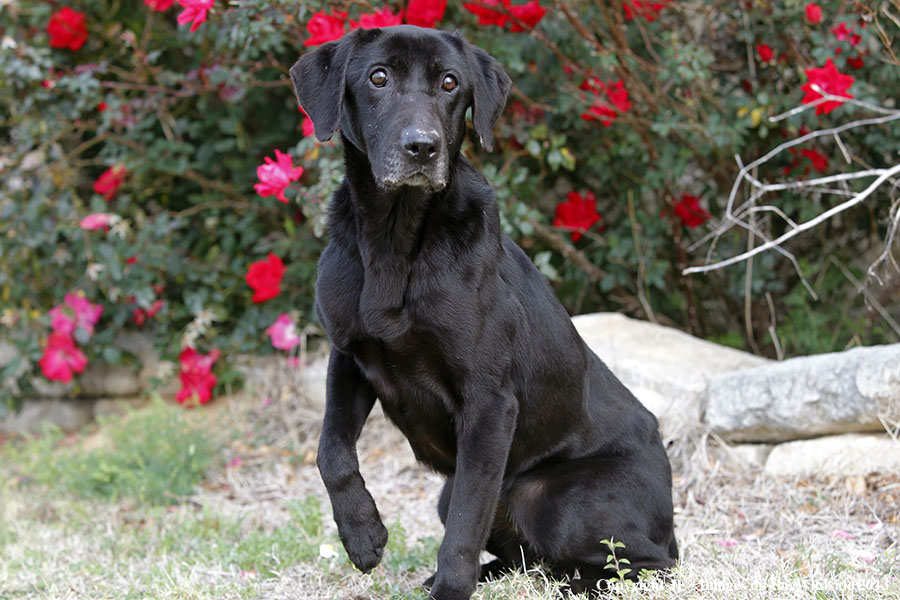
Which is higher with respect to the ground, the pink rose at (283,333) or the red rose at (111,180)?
the red rose at (111,180)

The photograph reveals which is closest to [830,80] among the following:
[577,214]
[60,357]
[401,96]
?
[577,214]

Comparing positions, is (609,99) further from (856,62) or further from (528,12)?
(856,62)

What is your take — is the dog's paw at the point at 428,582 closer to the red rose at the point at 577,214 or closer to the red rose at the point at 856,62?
the red rose at the point at 577,214

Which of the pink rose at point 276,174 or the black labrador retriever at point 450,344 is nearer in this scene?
the black labrador retriever at point 450,344

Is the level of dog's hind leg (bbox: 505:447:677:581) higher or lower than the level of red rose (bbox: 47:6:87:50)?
lower

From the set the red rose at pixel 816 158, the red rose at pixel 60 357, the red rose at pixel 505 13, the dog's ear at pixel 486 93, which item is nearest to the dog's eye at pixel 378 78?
the dog's ear at pixel 486 93

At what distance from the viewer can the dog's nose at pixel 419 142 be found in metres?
2.46

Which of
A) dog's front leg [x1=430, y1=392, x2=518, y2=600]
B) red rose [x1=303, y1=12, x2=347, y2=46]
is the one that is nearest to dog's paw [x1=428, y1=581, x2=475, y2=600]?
dog's front leg [x1=430, y1=392, x2=518, y2=600]

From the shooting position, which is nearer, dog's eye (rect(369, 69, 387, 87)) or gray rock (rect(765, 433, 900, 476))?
dog's eye (rect(369, 69, 387, 87))

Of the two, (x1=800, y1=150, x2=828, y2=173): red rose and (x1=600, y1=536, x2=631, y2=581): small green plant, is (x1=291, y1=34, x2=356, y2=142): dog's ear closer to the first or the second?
(x1=600, y1=536, x2=631, y2=581): small green plant

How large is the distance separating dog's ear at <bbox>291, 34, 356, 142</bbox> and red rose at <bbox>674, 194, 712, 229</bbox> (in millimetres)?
2752

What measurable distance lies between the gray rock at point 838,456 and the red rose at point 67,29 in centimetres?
402

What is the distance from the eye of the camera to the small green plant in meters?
2.62

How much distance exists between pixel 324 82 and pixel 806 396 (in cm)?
229
